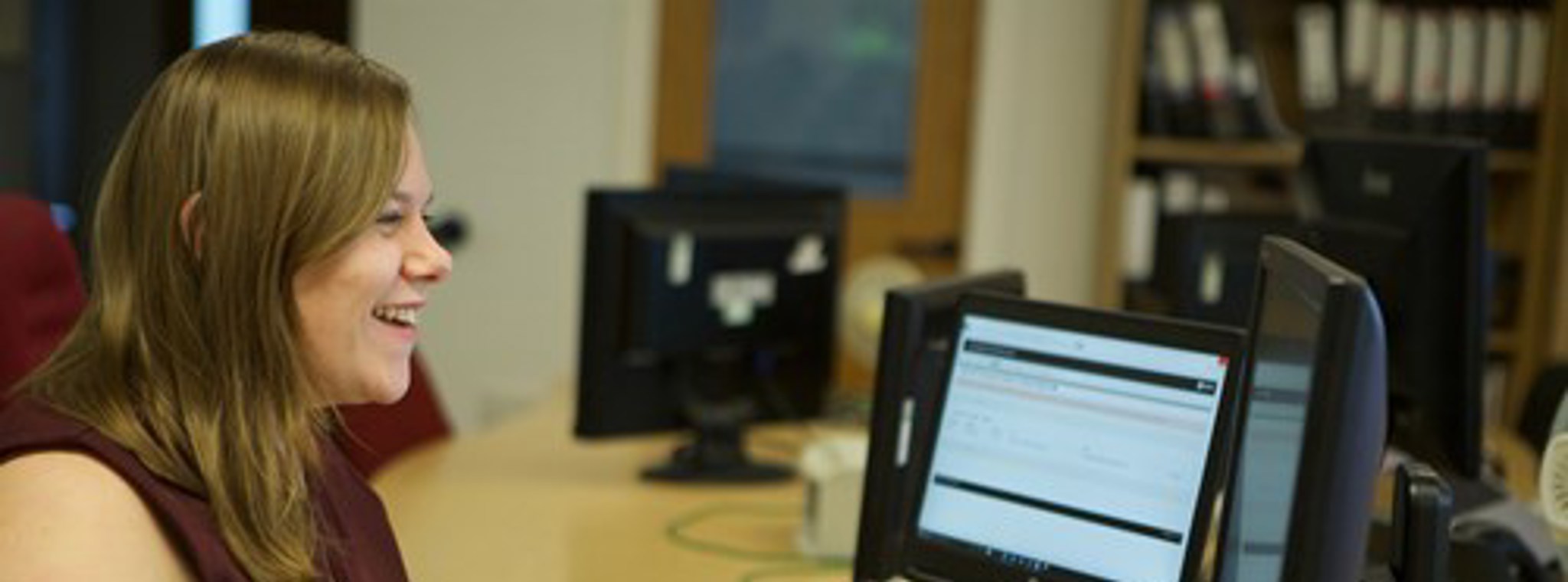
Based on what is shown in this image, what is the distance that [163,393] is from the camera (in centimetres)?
146

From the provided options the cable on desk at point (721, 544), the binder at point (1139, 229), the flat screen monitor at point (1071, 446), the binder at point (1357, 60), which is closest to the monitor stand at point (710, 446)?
the cable on desk at point (721, 544)

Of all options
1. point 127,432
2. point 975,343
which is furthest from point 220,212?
point 975,343

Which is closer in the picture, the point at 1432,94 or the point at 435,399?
the point at 435,399

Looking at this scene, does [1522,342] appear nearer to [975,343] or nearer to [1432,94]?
[1432,94]

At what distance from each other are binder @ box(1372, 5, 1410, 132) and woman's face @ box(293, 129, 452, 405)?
123 inches

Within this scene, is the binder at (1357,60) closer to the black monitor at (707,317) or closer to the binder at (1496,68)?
the binder at (1496,68)

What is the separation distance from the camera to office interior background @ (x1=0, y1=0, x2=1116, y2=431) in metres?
4.63

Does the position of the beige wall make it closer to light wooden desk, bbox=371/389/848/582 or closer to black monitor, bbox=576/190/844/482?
light wooden desk, bbox=371/389/848/582

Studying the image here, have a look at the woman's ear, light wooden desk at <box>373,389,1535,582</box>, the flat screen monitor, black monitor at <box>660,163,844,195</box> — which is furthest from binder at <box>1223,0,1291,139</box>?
the woman's ear

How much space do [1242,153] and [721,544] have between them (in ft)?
7.16

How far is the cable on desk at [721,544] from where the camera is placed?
2498 millimetres

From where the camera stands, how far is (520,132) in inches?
184

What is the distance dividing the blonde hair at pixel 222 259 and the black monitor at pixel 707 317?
4.32ft

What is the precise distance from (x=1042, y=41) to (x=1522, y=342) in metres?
1.28
